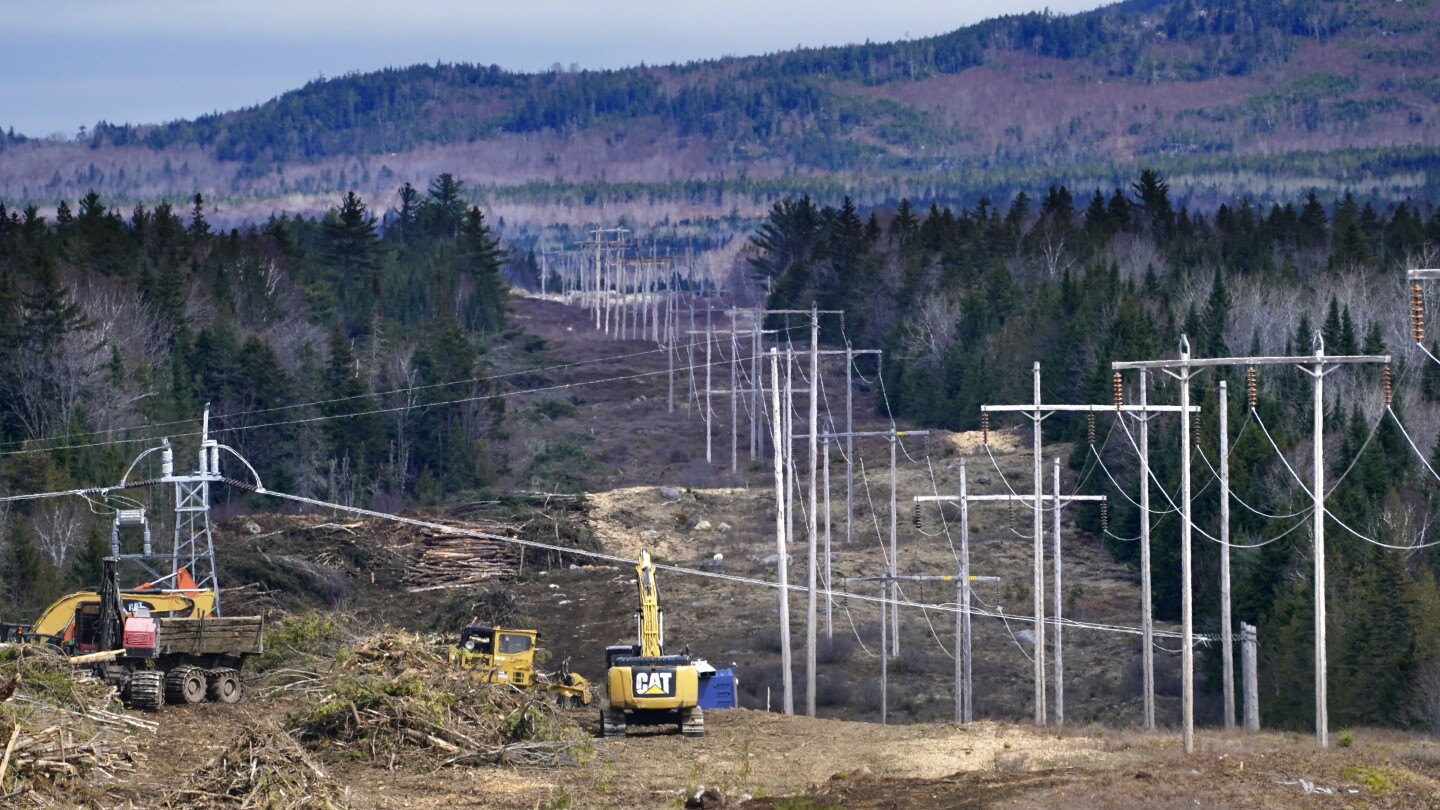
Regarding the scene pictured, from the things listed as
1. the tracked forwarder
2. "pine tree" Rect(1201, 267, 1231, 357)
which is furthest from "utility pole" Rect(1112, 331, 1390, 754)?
"pine tree" Rect(1201, 267, 1231, 357)

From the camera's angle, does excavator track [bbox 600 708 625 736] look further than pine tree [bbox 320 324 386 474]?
No

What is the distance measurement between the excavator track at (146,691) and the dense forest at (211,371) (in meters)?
24.7

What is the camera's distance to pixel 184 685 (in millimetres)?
40562

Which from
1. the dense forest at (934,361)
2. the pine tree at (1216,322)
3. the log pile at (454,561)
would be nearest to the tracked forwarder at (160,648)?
the dense forest at (934,361)

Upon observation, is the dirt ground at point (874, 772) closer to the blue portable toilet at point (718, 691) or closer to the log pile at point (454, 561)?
the blue portable toilet at point (718, 691)

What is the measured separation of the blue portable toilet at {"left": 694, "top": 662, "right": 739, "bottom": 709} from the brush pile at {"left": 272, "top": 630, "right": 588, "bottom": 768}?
258 inches

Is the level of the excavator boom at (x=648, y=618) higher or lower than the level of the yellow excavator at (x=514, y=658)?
higher

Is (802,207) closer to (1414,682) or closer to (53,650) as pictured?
(1414,682)

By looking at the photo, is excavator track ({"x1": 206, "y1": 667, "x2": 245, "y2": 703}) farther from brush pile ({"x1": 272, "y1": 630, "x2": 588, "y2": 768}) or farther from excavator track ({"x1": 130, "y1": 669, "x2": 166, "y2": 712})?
brush pile ({"x1": 272, "y1": 630, "x2": 588, "y2": 768})

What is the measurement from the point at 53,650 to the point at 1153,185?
10775cm

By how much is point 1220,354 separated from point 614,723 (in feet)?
173

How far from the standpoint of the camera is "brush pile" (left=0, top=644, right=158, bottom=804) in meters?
27.8

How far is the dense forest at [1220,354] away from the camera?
2192 inches

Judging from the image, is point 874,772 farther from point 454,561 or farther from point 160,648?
point 454,561
